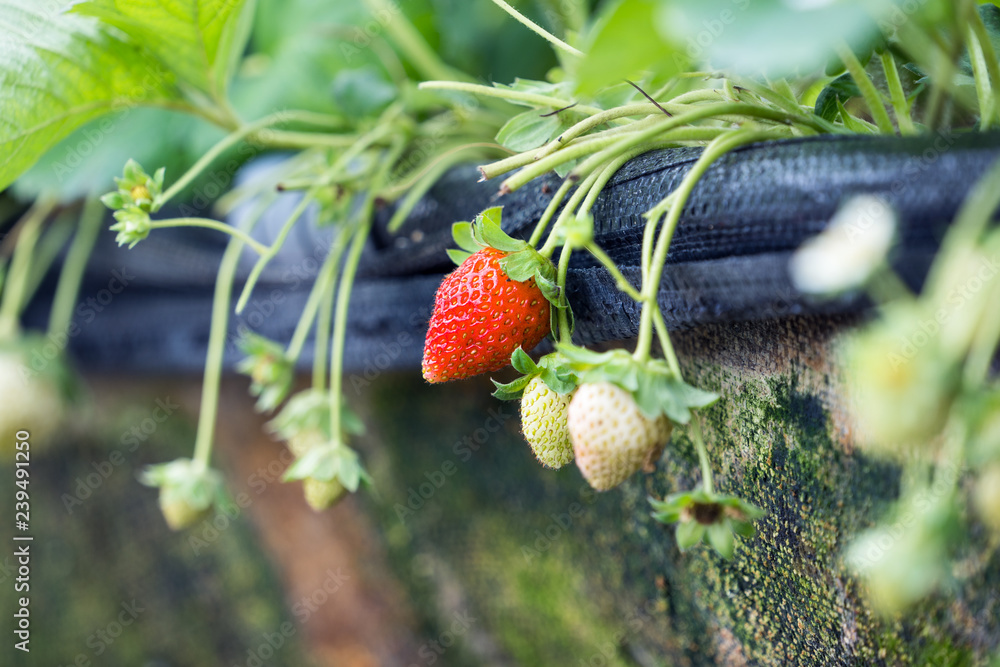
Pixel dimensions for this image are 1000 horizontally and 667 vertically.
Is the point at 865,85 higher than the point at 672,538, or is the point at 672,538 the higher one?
the point at 865,85

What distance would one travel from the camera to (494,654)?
742 mm

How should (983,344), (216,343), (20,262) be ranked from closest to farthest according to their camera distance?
(983,344) < (216,343) < (20,262)

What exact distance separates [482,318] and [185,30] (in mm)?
309

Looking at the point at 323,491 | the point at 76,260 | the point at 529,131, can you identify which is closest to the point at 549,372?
the point at 529,131

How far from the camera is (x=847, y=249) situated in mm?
198

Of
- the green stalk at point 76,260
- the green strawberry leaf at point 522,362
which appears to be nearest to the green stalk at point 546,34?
the green strawberry leaf at point 522,362

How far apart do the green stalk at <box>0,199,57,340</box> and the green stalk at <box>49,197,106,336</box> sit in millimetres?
32

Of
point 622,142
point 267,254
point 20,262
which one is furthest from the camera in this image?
point 20,262

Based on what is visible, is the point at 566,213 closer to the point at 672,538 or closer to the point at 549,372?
the point at 549,372

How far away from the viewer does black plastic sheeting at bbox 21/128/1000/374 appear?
236 mm

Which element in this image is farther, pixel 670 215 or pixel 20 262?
pixel 20 262

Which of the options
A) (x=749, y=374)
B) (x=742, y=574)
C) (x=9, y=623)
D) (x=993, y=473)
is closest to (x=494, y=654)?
(x=742, y=574)

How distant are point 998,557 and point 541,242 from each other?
0.23 meters

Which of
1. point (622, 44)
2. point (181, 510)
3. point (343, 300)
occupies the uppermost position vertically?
point (622, 44)
